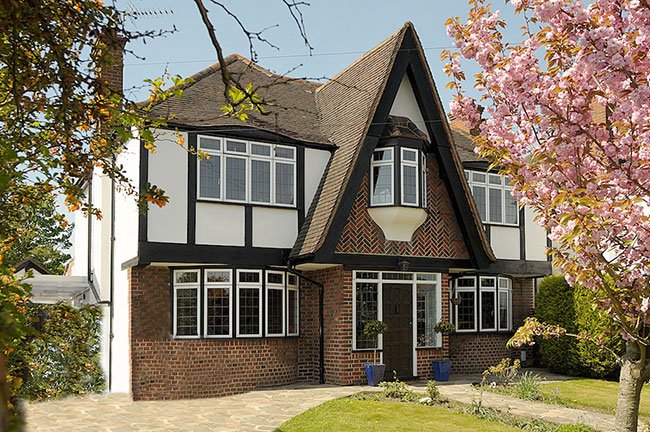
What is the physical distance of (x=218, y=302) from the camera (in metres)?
16.2

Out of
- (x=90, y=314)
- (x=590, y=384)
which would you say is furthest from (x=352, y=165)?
(x=90, y=314)

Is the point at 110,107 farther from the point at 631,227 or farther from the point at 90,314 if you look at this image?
the point at 631,227

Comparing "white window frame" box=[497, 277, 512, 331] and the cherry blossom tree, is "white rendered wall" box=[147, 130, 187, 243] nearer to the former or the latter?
the cherry blossom tree

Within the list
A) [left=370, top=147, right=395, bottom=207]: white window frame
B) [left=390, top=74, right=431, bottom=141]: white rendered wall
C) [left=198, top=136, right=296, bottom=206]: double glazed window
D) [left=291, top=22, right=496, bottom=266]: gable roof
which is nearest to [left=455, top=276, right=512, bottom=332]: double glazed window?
[left=291, top=22, right=496, bottom=266]: gable roof

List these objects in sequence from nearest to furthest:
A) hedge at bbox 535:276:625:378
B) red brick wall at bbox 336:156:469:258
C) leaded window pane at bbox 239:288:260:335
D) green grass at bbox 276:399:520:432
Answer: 1. green grass at bbox 276:399:520:432
2. leaded window pane at bbox 239:288:260:335
3. red brick wall at bbox 336:156:469:258
4. hedge at bbox 535:276:625:378

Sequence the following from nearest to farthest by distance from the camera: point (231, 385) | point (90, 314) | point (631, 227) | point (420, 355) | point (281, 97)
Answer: point (90, 314)
point (631, 227)
point (231, 385)
point (420, 355)
point (281, 97)

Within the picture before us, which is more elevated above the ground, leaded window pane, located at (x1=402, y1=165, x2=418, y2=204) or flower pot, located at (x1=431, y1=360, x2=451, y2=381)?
leaded window pane, located at (x1=402, y1=165, x2=418, y2=204)

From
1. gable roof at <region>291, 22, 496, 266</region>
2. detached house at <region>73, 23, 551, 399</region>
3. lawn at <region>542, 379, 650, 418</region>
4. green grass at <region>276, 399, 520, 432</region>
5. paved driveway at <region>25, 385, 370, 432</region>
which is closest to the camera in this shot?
green grass at <region>276, 399, 520, 432</region>

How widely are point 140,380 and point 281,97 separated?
8107 mm

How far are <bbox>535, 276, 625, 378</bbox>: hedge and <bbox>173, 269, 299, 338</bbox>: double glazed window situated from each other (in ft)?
26.9

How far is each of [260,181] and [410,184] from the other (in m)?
3.52

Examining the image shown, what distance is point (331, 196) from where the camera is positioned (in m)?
16.3

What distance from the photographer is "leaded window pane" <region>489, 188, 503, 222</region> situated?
67.6 feet

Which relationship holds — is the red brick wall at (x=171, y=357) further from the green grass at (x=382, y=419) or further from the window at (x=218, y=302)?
the green grass at (x=382, y=419)
